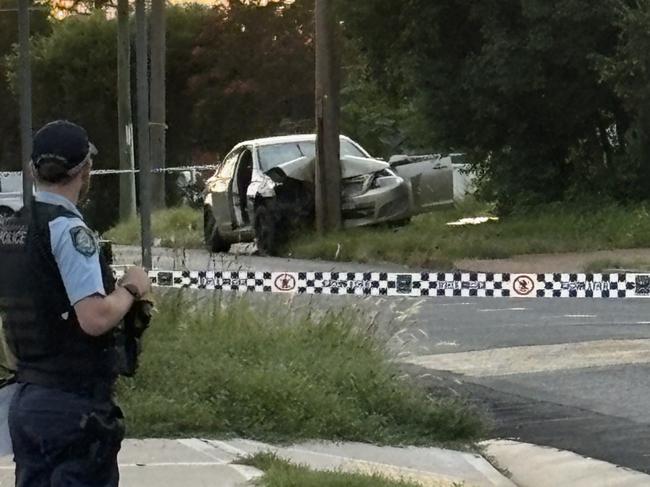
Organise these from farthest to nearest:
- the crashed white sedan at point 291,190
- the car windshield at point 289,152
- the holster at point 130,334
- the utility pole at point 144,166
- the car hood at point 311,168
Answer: the car hood at point 311,168
the car windshield at point 289,152
the crashed white sedan at point 291,190
the utility pole at point 144,166
the holster at point 130,334

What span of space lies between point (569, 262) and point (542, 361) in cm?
865

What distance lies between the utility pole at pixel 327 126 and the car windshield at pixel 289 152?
2.27 feet

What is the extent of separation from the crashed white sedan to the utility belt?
16945 millimetres

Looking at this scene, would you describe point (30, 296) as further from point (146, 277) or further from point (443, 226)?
point (443, 226)

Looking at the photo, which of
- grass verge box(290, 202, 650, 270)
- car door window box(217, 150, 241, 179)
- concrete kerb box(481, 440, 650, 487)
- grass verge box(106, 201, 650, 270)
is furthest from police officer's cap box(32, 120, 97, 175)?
car door window box(217, 150, 241, 179)

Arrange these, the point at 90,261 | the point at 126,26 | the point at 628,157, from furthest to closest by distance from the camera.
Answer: the point at 126,26
the point at 628,157
the point at 90,261

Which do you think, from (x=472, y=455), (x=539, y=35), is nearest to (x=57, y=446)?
(x=472, y=455)

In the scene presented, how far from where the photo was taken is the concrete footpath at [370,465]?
7.32m

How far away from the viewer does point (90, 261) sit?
459cm

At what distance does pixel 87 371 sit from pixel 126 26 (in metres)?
32.6

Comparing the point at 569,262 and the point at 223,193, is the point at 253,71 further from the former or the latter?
the point at 569,262

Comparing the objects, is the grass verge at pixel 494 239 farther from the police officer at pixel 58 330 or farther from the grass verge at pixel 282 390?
the police officer at pixel 58 330

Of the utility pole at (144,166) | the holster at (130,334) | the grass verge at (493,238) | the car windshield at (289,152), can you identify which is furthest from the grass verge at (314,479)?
the car windshield at (289,152)

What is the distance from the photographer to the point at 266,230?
2236 centimetres
